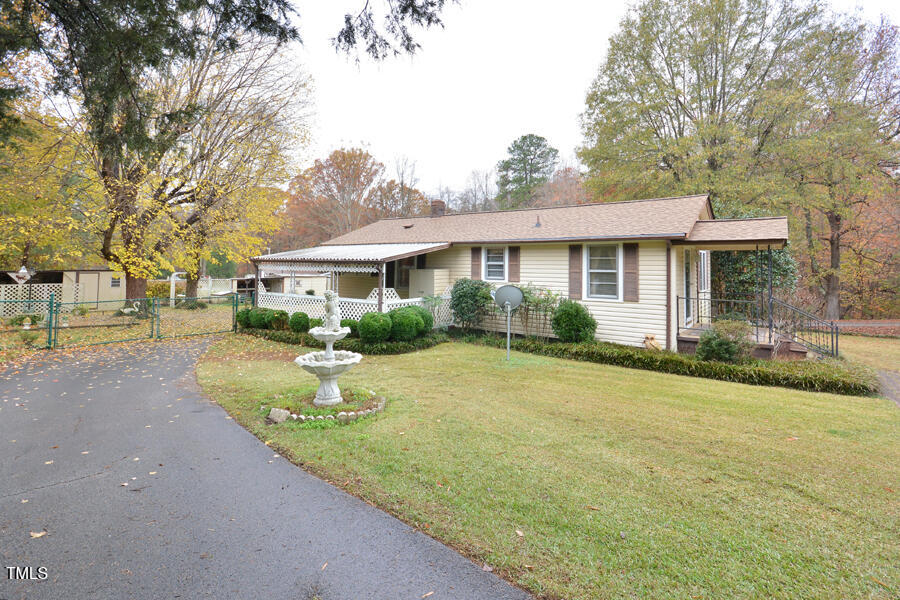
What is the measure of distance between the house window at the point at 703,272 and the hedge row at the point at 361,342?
7.92 meters

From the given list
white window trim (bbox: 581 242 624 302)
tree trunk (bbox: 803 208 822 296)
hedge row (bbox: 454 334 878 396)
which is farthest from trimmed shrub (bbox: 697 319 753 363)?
tree trunk (bbox: 803 208 822 296)

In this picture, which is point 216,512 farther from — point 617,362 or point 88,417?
point 617,362

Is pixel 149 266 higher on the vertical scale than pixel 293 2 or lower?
lower

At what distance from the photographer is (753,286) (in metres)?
13.3

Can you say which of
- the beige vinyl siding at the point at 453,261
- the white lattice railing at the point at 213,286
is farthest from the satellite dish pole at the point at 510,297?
the white lattice railing at the point at 213,286

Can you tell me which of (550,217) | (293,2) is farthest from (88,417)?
(550,217)

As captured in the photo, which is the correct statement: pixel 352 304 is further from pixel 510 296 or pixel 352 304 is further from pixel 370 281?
pixel 510 296

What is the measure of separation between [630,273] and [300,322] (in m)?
9.36

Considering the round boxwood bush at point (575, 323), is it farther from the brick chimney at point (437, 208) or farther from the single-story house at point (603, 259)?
the brick chimney at point (437, 208)

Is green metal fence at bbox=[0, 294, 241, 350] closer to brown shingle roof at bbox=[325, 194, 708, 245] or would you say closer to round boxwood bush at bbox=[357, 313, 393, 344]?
round boxwood bush at bbox=[357, 313, 393, 344]

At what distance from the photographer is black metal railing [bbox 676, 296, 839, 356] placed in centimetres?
951

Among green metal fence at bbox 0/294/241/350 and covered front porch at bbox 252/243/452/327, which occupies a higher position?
covered front porch at bbox 252/243/452/327

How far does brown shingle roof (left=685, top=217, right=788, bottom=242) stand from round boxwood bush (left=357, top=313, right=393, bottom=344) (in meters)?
7.63

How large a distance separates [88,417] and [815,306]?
999 inches
